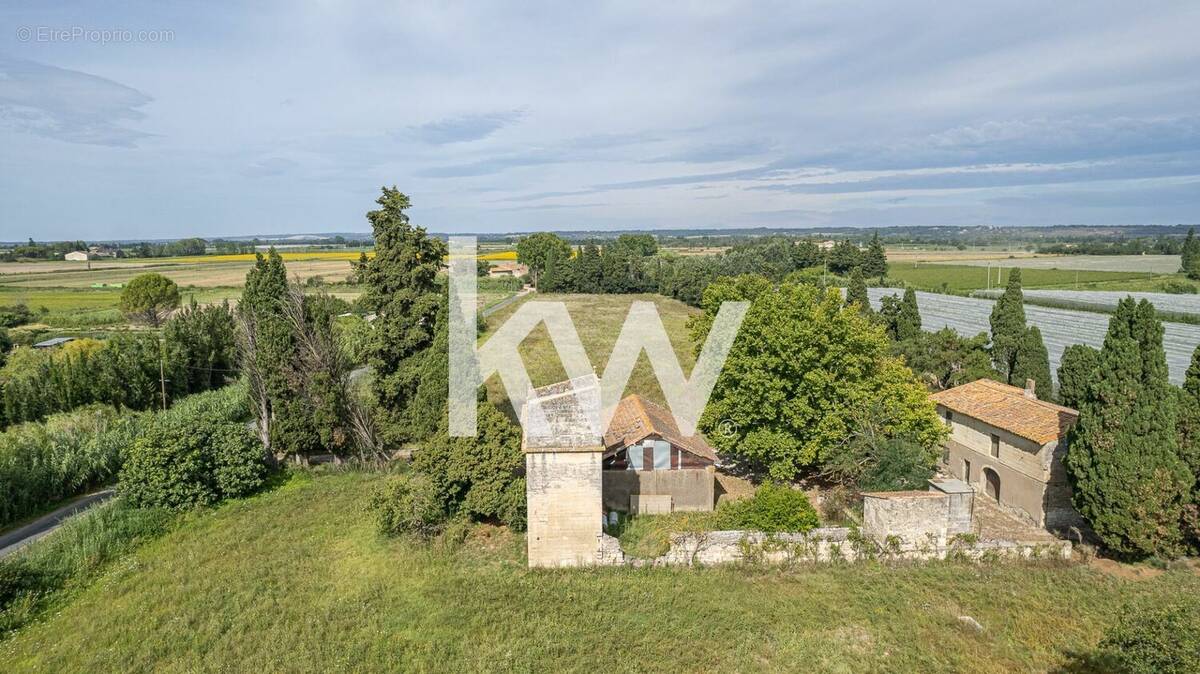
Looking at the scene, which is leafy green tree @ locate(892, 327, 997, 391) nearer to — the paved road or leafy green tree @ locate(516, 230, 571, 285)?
the paved road

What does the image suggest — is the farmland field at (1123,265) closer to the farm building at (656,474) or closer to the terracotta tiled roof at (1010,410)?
the terracotta tiled roof at (1010,410)

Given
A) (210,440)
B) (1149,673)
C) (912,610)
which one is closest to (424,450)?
(210,440)

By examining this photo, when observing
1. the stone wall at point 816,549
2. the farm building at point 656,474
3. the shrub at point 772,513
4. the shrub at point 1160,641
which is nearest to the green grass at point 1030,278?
the stone wall at point 816,549

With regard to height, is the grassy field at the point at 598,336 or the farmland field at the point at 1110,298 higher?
the farmland field at the point at 1110,298

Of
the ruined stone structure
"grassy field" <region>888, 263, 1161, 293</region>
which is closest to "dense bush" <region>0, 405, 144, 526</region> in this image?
the ruined stone structure

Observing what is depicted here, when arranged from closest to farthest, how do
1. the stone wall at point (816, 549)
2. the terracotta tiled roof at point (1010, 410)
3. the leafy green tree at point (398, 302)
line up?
the stone wall at point (816, 549)
the terracotta tiled roof at point (1010, 410)
the leafy green tree at point (398, 302)

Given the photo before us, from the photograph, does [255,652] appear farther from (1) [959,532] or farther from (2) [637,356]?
(2) [637,356]

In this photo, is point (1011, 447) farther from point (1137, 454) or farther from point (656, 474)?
point (656, 474)

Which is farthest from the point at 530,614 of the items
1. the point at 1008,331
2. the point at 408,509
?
the point at 1008,331
